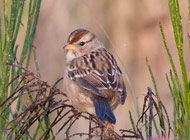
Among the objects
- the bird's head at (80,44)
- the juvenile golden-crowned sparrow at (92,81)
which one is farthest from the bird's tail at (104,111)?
the bird's head at (80,44)

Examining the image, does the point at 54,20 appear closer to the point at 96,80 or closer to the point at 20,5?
the point at 96,80

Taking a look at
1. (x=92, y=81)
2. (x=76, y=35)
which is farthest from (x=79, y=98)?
(x=76, y=35)

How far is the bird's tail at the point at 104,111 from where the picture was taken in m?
3.53

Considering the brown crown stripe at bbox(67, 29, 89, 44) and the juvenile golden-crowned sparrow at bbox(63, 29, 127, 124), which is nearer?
the juvenile golden-crowned sparrow at bbox(63, 29, 127, 124)

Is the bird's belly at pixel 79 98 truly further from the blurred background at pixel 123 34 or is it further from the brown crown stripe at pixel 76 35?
the blurred background at pixel 123 34

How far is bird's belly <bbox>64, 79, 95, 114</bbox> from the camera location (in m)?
3.92

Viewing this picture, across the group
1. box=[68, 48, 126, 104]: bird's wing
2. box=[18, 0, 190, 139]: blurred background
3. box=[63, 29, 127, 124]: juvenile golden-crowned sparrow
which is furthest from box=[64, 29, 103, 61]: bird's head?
box=[18, 0, 190, 139]: blurred background

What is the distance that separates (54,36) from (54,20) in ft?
0.73

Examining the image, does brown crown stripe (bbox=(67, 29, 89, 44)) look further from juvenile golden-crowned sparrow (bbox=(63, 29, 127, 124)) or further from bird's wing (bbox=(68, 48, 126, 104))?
bird's wing (bbox=(68, 48, 126, 104))

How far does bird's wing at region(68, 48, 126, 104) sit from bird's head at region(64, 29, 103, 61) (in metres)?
0.18

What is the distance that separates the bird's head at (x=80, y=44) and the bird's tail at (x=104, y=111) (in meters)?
0.76

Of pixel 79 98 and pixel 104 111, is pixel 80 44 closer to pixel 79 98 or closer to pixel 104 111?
pixel 79 98

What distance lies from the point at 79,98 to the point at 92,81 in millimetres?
184

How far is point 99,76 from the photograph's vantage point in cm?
416
